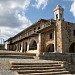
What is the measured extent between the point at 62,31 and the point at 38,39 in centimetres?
644

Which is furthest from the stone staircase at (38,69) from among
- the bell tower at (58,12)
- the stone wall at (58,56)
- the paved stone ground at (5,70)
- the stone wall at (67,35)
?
the bell tower at (58,12)

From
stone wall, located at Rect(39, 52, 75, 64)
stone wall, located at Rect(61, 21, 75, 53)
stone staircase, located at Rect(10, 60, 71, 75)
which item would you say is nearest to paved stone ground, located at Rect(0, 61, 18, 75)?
stone staircase, located at Rect(10, 60, 71, 75)

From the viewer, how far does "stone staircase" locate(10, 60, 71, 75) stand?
11402 mm

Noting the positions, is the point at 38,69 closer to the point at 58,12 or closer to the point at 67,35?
the point at 67,35

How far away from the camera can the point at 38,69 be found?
1216cm

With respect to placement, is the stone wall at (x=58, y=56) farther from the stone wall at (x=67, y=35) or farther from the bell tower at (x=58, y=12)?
the bell tower at (x=58, y=12)

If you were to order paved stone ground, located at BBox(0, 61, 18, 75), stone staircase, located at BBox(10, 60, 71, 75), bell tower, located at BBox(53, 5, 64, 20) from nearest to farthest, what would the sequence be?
paved stone ground, located at BBox(0, 61, 18, 75)
stone staircase, located at BBox(10, 60, 71, 75)
bell tower, located at BBox(53, 5, 64, 20)

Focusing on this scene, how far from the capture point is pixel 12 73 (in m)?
10.6

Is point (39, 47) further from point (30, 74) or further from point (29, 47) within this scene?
point (30, 74)

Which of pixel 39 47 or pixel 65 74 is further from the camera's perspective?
pixel 39 47

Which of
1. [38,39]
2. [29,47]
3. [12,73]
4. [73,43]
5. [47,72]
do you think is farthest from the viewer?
[29,47]

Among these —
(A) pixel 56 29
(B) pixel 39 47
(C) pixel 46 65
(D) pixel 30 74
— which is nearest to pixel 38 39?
(B) pixel 39 47

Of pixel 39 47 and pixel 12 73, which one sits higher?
pixel 39 47

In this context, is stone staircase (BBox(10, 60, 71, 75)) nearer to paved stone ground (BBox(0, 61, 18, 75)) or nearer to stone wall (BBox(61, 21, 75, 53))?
paved stone ground (BBox(0, 61, 18, 75))
